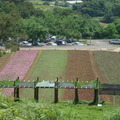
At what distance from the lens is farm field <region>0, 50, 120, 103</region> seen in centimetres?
2756

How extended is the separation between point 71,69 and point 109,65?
17.0 ft

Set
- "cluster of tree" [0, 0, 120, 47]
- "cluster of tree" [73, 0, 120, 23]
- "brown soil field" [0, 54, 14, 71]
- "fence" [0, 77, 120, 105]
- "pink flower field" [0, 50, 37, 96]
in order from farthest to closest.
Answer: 1. "cluster of tree" [73, 0, 120, 23]
2. "cluster of tree" [0, 0, 120, 47]
3. "brown soil field" [0, 54, 14, 71]
4. "pink flower field" [0, 50, 37, 96]
5. "fence" [0, 77, 120, 105]

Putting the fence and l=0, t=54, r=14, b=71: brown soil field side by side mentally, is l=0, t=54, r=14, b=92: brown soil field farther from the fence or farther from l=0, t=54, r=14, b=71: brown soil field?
the fence

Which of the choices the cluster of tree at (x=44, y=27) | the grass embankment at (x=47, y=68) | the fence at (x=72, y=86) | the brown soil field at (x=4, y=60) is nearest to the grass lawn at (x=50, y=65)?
the grass embankment at (x=47, y=68)

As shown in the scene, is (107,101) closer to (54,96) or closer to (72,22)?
(54,96)

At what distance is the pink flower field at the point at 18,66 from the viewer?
1303 inches

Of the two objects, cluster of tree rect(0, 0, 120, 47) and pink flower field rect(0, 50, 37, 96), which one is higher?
cluster of tree rect(0, 0, 120, 47)

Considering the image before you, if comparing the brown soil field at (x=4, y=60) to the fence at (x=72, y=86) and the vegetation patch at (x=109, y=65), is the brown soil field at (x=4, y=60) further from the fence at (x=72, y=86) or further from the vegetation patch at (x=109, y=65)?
the fence at (x=72, y=86)

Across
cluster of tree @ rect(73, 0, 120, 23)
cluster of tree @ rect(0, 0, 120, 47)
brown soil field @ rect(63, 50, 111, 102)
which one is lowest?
brown soil field @ rect(63, 50, 111, 102)

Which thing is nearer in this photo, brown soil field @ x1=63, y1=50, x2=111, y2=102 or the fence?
the fence

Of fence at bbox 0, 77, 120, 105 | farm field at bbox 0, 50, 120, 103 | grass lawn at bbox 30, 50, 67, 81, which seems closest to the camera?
fence at bbox 0, 77, 120, 105

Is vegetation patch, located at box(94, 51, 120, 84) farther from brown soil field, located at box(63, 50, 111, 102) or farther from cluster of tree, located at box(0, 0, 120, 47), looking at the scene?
cluster of tree, located at box(0, 0, 120, 47)

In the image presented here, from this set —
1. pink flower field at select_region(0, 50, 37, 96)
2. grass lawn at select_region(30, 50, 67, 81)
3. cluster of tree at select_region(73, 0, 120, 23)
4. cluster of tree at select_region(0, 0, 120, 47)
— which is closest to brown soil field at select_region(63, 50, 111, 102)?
grass lawn at select_region(30, 50, 67, 81)

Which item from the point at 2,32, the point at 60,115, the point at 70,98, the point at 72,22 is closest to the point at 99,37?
the point at 72,22
